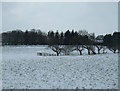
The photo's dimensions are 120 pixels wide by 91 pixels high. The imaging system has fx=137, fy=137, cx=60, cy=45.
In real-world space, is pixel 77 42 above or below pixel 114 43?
above

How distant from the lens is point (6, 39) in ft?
231

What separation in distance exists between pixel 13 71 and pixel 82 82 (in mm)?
5118

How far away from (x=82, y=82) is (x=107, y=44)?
2874 centimetres

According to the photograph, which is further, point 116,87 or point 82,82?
point 82,82

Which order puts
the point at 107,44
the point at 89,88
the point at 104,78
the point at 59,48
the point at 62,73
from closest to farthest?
A: the point at 89,88 → the point at 104,78 → the point at 62,73 → the point at 59,48 → the point at 107,44

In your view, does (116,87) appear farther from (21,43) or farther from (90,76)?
(21,43)

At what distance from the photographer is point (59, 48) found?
2961cm

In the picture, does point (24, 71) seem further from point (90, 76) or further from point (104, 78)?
point (104, 78)

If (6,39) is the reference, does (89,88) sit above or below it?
below

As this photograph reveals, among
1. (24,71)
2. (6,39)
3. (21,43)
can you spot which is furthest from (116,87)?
(6,39)

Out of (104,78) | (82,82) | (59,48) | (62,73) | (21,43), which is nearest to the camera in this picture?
(82,82)

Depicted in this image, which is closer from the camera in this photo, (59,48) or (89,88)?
(89,88)

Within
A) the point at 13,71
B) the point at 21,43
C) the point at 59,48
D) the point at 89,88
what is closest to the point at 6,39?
the point at 21,43

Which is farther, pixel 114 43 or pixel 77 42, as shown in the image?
pixel 77 42
